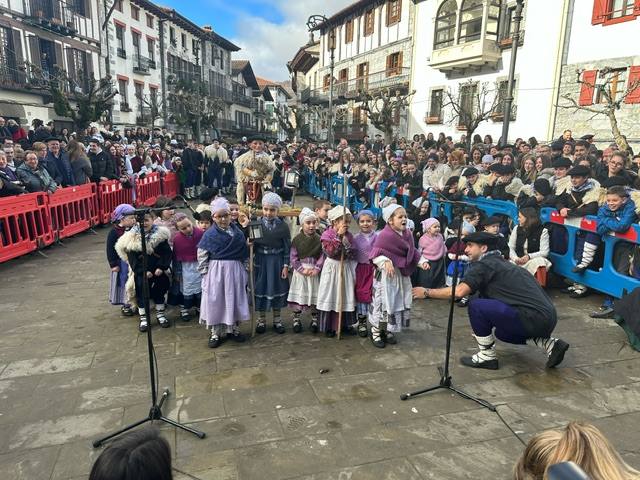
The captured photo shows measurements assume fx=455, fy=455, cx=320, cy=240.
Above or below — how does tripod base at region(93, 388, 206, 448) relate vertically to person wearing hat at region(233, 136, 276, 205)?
below

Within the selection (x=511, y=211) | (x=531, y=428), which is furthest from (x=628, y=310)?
(x=511, y=211)

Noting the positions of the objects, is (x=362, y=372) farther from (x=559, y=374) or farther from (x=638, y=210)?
(x=638, y=210)

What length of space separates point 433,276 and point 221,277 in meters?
3.31

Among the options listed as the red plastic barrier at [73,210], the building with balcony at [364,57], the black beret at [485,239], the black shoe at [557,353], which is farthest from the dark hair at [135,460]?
the building with balcony at [364,57]

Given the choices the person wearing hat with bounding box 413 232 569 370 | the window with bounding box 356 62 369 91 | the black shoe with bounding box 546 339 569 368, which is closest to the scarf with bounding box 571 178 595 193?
the person wearing hat with bounding box 413 232 569 370

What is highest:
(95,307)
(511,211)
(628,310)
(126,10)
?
(126,10)

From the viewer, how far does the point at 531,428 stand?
3.56m

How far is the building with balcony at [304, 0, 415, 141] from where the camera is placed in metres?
26.8

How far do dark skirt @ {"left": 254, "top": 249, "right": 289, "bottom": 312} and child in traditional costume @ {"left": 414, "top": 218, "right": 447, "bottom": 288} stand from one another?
221 centimetres

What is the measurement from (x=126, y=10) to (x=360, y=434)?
36482mm

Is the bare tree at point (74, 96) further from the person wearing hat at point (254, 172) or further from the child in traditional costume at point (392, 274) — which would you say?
the child in traditional costume at point (392, 274)

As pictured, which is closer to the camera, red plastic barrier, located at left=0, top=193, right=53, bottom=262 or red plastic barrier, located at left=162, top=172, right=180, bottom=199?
red plastic barrier, located at left=0, top=193, right=53, bottom=262

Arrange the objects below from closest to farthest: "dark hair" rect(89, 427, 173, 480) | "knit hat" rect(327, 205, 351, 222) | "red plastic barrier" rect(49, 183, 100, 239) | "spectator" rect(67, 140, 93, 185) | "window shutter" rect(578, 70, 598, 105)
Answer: "dark hair" rect(89, 427, 173, 480)
"knit hat" rect(327, 205, 351, 222)
"red plastic barrier" rect(49, 183, 100, 239)
"spectator" rect(67, 140, 93, 185)
"window shutter" rect(578, 70, 598, 105)

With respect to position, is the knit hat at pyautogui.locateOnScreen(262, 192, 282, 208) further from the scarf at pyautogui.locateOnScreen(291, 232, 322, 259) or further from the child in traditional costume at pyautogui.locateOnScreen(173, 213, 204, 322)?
the child in traditional costume at pyautogui.locateOnScreen(173, 213, 204, 322)
